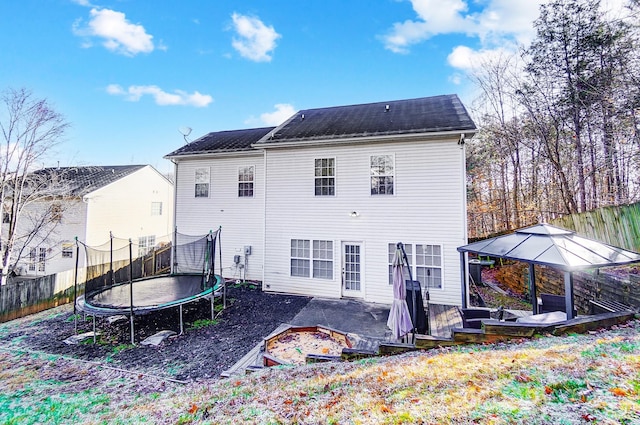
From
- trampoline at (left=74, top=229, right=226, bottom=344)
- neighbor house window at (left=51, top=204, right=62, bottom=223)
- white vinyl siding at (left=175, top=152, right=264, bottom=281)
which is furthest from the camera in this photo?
neighbor house window at (left=51, top=204, right=62, bottom=223)

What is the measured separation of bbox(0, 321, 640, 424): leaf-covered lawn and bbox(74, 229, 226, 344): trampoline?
177 centimetres

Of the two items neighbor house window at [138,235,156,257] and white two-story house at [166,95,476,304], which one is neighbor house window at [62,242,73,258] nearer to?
neighbor house window at [138,235,156,257]

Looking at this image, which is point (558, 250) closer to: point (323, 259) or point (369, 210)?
point (369, 210)

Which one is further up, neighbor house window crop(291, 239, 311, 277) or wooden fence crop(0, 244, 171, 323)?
neighbor house window crop(291, 239, 311, 277)

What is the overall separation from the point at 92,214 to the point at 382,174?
605 inches

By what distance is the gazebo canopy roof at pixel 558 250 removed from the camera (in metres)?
4.12

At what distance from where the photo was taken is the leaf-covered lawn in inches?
83.0

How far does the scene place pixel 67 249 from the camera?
14297 mm

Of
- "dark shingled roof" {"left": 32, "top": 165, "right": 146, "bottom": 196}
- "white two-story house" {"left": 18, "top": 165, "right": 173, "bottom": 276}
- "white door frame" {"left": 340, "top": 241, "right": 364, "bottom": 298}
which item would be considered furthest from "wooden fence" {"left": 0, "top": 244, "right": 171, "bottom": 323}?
"white door frame" {"left": 340, "top": 241, "right": 364, "bottom": 298}

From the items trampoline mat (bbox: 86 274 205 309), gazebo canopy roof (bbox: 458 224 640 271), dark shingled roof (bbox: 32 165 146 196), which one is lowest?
trampoline mat (bbox: 86 274 205 309)

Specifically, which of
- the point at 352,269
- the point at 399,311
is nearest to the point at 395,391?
the point at 399,311

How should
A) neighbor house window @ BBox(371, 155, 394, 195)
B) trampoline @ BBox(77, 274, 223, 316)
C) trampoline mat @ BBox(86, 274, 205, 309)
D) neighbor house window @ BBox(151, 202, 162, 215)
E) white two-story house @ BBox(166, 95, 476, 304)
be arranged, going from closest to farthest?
1. trampoline @ BBox(77, 274, 223, 316)
2. trampoline mat @ BBox(86, 274, 205, 309)
3. white two-story house @ BBox(166, 95, 476, 304)
4. neighbor house window @ BBox(371, 155, 394, 195)
5. neighbor house window @ BBox(151, 202, 162, 215)

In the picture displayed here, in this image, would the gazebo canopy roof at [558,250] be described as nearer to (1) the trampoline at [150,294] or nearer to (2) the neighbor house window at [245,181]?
(1) the trampoline at [150,294]

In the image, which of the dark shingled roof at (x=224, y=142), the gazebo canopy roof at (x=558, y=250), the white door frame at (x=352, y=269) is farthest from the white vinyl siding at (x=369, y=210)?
the gazebo canopy roof at (x=558, y=250)
